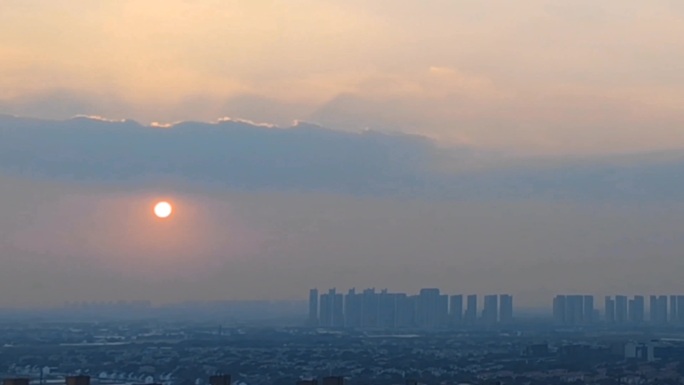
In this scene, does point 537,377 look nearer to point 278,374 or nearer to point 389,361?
point 278,374

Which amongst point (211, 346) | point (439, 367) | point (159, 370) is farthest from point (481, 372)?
point (211, 346)

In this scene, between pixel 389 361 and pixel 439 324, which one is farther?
pixel 439 324

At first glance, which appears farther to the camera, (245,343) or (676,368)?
(245,343)

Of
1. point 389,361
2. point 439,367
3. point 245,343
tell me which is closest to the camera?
point 439,367

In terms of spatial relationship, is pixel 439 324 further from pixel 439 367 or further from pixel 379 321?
pixel 439 367

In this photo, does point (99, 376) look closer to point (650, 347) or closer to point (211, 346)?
point (211, 346)

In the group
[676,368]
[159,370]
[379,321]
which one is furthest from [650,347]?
[379,321]

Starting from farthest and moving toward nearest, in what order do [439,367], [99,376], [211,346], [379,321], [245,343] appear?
[379,321] → [245,343] → [211,346] → [439,367] → [99,376]

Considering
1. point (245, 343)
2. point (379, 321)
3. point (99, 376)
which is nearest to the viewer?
point (99, 376)

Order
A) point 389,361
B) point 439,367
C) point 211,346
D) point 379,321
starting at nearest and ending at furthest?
point 439,367 < point 389,361 < point 211,346 < point 379,321
